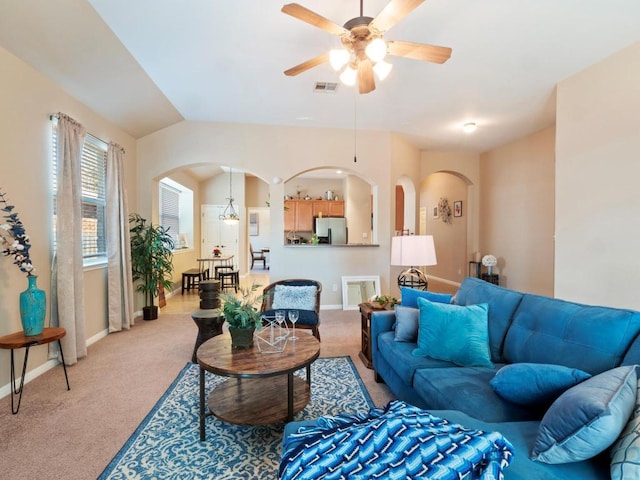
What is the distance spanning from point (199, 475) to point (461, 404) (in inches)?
56.6

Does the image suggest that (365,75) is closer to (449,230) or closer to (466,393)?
(466,393)

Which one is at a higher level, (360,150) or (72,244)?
(360,150)

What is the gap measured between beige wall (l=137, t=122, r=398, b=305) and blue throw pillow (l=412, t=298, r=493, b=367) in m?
3.28

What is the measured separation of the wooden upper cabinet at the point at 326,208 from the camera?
9.04 metres

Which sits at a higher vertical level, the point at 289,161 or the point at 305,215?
the point at 289,161

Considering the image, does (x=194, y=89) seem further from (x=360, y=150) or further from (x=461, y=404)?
(x=461, y=404)

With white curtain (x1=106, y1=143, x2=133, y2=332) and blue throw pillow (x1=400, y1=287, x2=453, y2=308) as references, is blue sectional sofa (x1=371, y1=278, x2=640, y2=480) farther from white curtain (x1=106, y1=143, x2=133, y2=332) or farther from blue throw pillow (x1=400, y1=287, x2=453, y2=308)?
white curtain (x1=106, y1=143, x2=133, y2=332)

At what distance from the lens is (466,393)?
1.66m

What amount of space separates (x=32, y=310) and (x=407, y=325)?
118 inches

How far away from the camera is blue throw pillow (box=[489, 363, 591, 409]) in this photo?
1.40 m

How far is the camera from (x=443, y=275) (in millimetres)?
8172

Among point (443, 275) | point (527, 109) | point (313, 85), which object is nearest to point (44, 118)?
point (313, 85)

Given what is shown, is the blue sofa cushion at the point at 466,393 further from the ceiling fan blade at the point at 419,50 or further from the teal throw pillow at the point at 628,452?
the ceiling fan blade at the point at 419,50

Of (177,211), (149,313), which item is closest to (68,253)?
(149,313)
